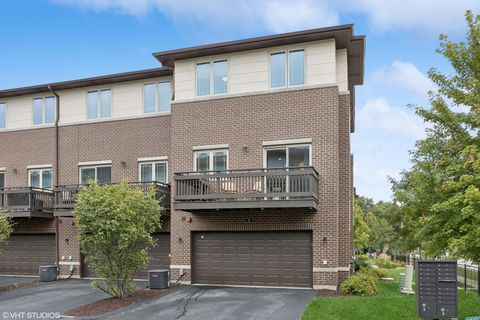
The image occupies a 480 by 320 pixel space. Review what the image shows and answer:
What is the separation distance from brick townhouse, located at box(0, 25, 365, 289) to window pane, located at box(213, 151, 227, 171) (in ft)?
0.13

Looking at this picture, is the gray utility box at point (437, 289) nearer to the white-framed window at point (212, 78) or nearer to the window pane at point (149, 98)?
the white-framed window at point (212, 78)

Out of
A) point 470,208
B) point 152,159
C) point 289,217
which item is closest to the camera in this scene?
point 470,208

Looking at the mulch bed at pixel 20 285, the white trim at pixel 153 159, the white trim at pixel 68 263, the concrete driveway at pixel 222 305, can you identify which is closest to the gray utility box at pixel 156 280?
the concrete driveway at pixel 222 305

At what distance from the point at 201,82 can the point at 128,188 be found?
5956mm

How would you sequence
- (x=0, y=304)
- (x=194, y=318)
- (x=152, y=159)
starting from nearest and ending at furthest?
(x=194, y=318) < (x=0, y=304) < (x=152, y=159)

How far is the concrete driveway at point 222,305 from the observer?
11797 mm

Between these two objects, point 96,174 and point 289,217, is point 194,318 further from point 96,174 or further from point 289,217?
point 96,174

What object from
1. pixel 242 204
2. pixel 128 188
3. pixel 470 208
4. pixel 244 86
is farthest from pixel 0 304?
pixel 470 208

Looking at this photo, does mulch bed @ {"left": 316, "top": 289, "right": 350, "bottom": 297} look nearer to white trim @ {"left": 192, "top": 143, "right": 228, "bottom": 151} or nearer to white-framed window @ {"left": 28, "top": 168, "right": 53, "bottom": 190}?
white trim @ {"left": 192, "top": 143, "right": 228, "bottom": 151}

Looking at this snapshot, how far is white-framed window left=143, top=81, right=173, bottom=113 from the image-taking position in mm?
19672

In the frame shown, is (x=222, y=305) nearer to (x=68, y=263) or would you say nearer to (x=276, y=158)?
(x=276, y=158)

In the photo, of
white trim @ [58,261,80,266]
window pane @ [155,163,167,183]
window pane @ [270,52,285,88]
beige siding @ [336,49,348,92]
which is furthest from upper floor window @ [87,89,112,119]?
beige siding @ [336,49,348,92]

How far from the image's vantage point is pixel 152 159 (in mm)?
19609

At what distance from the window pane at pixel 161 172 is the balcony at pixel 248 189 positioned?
3087mm
